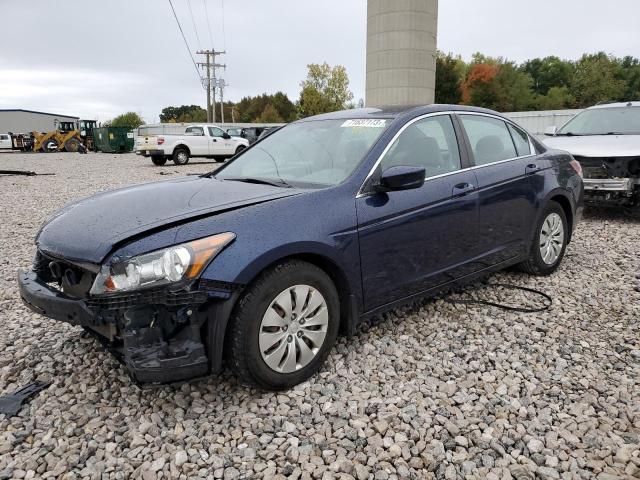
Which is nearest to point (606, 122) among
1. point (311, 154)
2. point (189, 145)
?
point (311, 154)

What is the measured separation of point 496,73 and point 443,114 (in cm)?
5855

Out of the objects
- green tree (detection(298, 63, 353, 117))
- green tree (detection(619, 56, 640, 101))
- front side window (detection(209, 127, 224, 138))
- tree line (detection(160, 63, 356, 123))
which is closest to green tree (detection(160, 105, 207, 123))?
tree line (detection(160, 63, 356, 123))

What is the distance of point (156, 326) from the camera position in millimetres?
2490

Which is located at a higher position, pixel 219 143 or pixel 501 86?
pixel 501 86

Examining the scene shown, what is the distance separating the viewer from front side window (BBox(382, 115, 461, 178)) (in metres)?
3.50

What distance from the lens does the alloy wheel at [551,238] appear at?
188 inches

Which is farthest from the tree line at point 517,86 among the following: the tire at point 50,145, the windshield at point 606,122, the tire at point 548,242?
the tire at point 548,242

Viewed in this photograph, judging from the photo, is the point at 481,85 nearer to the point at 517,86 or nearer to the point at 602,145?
the point at 517,86

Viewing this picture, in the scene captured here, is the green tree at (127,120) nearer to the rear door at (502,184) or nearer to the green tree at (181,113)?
the green tree at (181,113)

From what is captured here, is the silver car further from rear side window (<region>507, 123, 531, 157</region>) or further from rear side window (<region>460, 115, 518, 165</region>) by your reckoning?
rear side window (<region>460, 115, 518, 165</region>)

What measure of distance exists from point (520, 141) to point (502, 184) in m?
0.78

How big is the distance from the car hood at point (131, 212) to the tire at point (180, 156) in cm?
1938

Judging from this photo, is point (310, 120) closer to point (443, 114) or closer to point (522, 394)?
point (443, 114)

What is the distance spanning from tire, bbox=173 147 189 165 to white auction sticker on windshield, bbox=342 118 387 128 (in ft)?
63.9
